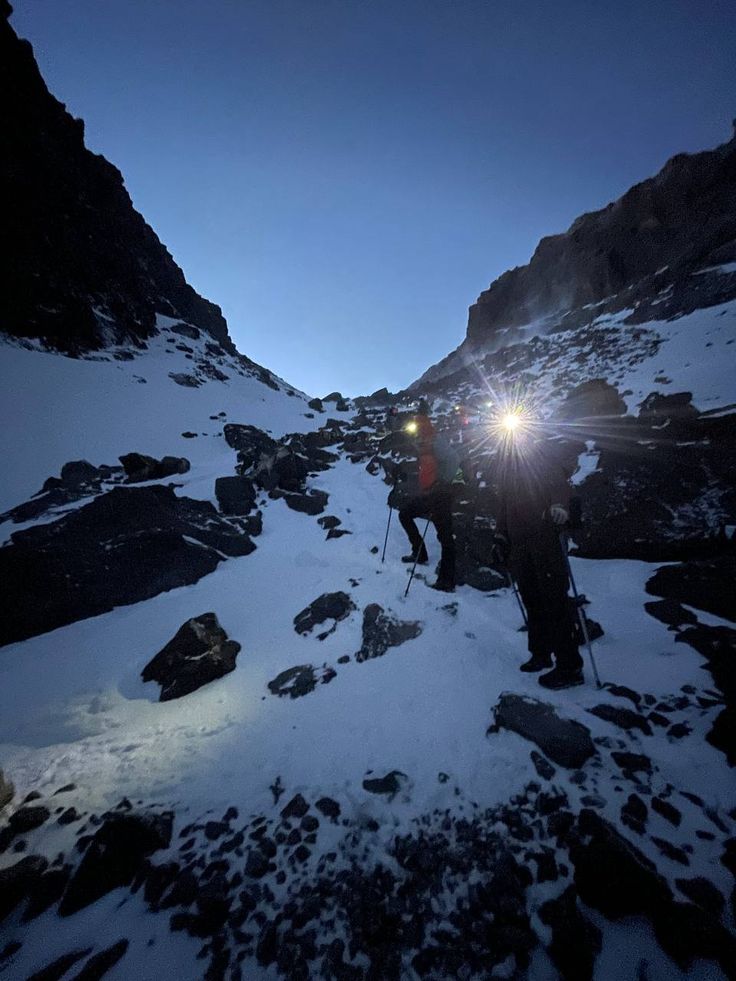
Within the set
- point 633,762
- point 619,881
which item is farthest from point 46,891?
point 633,762

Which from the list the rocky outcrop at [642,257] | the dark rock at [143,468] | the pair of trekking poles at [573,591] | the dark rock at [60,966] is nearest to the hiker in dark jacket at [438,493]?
the pair of trekking poles at [573,591]

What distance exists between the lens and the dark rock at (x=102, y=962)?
2203 millimetres

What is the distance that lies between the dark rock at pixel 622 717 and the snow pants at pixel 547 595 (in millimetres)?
647

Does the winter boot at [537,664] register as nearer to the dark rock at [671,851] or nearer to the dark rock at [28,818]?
the dark rock at [671,851]

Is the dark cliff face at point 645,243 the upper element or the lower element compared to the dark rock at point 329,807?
upper

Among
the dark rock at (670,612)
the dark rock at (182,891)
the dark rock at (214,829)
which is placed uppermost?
the dark rock at (182,891)

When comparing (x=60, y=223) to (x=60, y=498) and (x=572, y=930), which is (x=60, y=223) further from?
(x=572, y=930)

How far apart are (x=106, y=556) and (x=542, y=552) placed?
10.1 meters

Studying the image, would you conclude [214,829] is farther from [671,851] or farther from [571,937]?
[671,851]

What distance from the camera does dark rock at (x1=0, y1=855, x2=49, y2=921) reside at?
2.67 metres

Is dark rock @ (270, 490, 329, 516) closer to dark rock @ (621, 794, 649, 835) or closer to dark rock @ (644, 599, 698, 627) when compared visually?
dark rock @ (644, 599, 698, 627)

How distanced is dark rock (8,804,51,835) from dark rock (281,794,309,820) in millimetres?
2374

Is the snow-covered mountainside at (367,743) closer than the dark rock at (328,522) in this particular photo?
Yes

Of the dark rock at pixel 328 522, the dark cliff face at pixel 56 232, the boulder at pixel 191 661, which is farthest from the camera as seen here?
the dark cliff face at pixel 56 232
